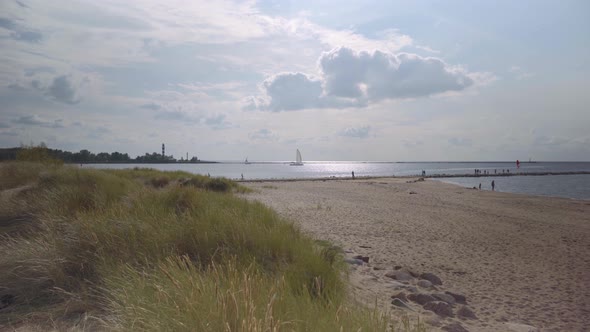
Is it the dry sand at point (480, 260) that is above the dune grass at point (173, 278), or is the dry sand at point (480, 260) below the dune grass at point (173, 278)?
below

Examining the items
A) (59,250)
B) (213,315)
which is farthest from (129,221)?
(213,315)

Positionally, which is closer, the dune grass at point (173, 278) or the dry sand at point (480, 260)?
the dune grass at point (173, 278)

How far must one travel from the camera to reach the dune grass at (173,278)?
2668 millimetres

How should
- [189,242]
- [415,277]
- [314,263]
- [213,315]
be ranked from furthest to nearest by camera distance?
[415,277] → [189,242] → [314,263] → [213,315]

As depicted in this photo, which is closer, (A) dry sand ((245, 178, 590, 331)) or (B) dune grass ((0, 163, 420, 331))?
(B) dune grass ((0, 163, 420, 331))

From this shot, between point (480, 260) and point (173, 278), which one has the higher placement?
point (173, 278)

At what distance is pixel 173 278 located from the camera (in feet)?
9.78

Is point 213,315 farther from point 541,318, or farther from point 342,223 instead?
point 342,223

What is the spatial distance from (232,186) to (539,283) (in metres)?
17.1

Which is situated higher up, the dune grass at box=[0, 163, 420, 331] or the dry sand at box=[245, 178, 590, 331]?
the dune grass at box=[0, 163, 420, 331]

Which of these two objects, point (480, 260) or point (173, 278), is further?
point (480, 260)

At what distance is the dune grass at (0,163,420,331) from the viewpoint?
267 cm

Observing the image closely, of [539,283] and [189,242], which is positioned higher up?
[189,242]

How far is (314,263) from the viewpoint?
4328 millimetres
